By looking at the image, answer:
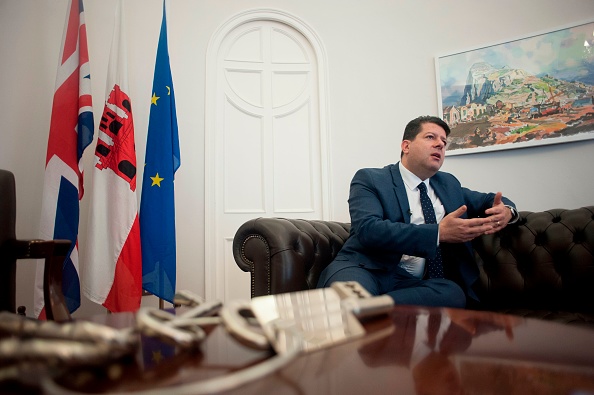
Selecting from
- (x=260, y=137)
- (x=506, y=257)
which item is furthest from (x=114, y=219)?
(x=506, y=257)

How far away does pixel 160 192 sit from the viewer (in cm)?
290

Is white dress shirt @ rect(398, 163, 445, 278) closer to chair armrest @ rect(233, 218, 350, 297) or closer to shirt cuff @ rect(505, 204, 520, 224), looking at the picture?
shirt cuff @ rect(505, 204, 520, 224)

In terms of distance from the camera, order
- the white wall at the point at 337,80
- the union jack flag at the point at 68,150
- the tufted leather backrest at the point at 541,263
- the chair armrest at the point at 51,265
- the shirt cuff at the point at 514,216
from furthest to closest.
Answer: the white wall at the point at 337,80, the union jack flag at the point at 68,150, the shirt cuff at the point at 514,216, the tufted leather backrest at the point at 541,263, the chair armrest at the point at 51,265

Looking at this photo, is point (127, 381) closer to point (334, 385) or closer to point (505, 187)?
point (334, 385)

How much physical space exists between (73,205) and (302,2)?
9.04 ft

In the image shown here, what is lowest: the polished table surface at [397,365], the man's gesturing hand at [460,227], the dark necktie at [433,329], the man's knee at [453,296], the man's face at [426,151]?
the man's knee at [453,296]

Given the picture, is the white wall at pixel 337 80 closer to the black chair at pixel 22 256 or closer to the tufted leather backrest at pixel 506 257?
the tufted leather backrest at pixel 506 257

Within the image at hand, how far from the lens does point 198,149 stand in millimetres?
3492

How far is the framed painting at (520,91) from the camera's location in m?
3.08

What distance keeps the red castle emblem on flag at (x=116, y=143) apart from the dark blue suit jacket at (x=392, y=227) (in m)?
1.63

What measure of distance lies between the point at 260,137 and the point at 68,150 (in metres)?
1.62

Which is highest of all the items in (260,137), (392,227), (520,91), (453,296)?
(520,91)

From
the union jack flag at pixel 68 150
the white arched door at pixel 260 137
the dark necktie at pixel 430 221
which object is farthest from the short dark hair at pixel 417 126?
the union jack flag at pixel 68 150

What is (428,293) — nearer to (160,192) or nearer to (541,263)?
(541,263)
